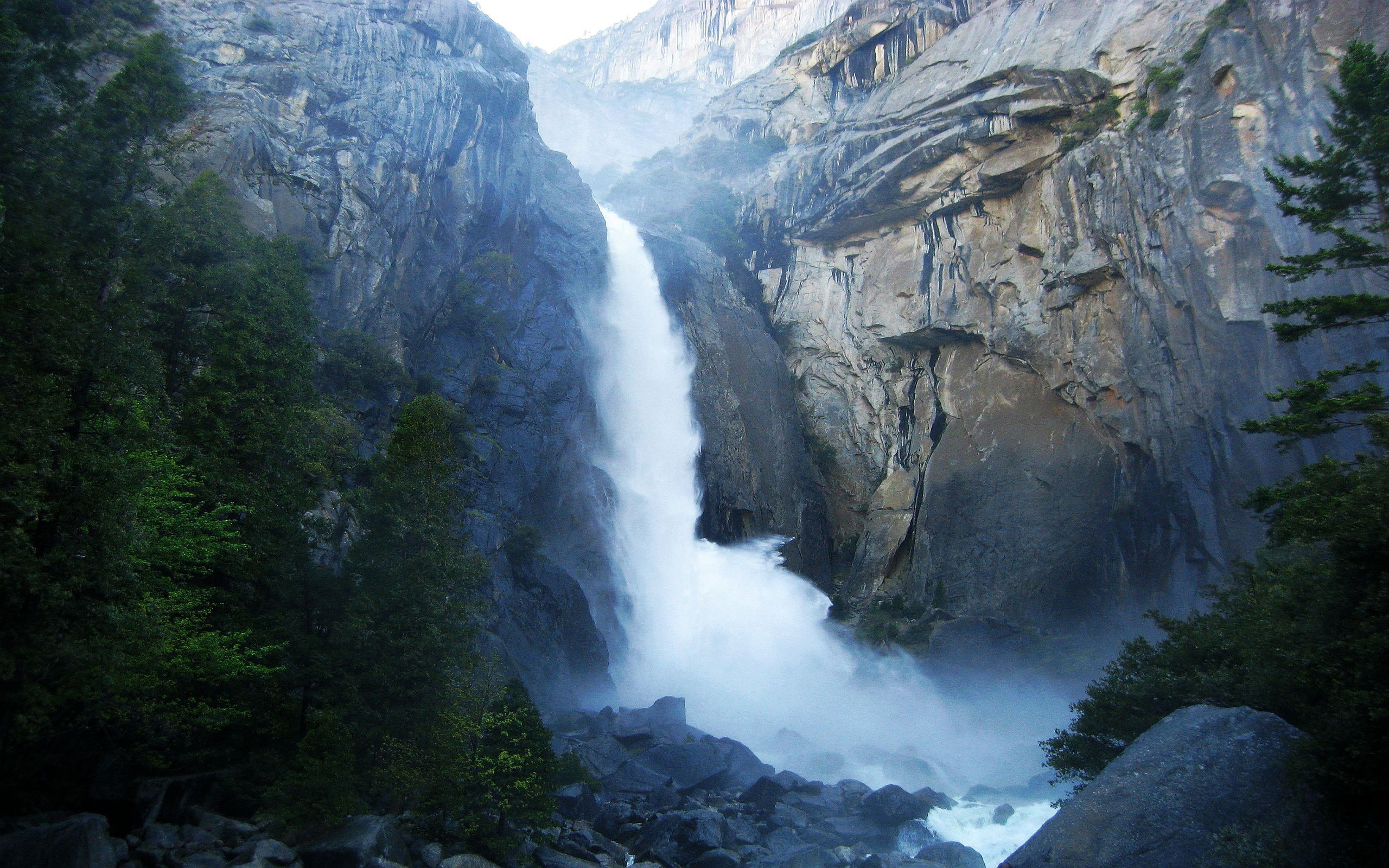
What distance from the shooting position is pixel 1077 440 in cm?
3134

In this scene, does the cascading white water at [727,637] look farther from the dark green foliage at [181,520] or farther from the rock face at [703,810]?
the dark green foliage at [181,520]

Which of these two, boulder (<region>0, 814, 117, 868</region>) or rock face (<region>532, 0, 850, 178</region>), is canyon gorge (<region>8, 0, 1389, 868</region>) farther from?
rock face (<region>532, 0, 850, 178</region>)

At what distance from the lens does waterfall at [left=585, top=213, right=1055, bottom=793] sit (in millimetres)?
28750

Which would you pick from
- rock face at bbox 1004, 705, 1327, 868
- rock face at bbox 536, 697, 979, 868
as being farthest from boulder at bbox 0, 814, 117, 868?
rock face at bbox 1004, 705, 1327, 868

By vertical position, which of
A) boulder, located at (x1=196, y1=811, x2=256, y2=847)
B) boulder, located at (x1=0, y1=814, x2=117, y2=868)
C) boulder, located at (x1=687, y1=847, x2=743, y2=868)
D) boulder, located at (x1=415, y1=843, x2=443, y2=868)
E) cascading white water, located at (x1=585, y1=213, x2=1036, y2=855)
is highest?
cascading white water, located at (x1=585, y1=213, x2=1036, y2=855)

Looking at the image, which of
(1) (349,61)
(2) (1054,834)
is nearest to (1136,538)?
(2) (1054,834)

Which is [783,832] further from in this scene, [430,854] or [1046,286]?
[1046,286]

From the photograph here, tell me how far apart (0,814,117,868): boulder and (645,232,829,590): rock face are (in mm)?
28202

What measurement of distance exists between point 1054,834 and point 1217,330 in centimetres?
2086

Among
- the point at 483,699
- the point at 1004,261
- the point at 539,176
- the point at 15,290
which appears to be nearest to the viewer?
Result: the point at 15,290

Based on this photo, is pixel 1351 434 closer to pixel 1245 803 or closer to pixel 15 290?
pixel 1245 803

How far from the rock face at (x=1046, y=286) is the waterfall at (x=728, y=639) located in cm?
397

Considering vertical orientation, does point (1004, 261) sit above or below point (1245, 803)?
above

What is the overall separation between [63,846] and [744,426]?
32063mm
